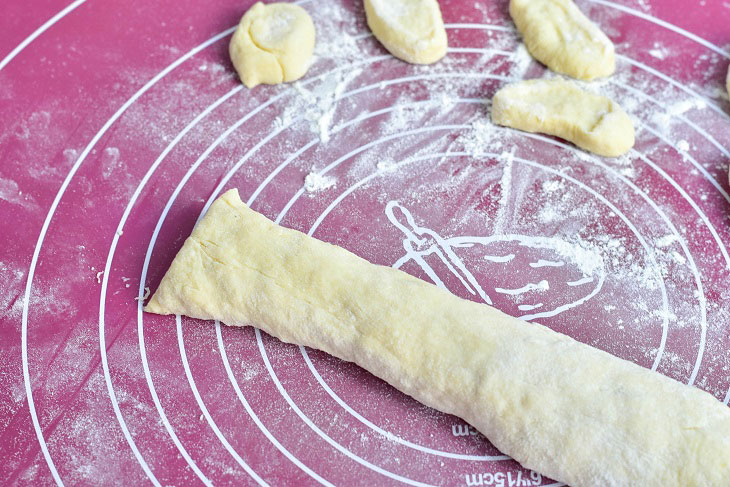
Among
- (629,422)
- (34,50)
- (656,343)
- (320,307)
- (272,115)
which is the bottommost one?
(656,343)

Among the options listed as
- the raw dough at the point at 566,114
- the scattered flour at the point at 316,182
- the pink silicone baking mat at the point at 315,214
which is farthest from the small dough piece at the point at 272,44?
the raw dough at the point at 566,114

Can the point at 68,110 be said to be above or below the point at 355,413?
above

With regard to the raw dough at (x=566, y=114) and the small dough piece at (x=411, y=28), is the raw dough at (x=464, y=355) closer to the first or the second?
the raw dough at (x=566, y=114)

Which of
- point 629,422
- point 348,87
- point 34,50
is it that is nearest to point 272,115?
point 348,87

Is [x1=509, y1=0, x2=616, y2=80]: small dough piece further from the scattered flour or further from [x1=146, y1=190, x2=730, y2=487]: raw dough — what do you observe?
[x1=146, y1=190, x2=730, y2=487]: raw dough

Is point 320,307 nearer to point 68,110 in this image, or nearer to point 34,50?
point 68,110

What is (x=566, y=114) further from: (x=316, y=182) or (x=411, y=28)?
(x=316, y=182)

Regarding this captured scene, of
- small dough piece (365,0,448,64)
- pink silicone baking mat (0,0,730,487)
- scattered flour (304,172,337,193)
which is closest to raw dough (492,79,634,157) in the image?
pink silicone baking mat (0,0,730,487)
